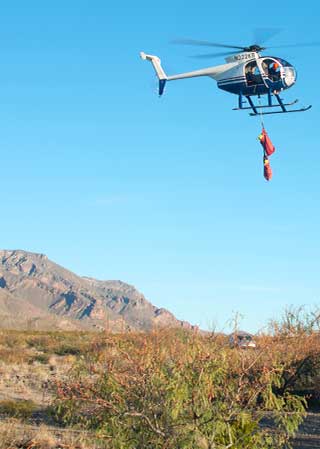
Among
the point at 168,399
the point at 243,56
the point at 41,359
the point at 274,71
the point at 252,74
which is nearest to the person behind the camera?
the point at 168,399

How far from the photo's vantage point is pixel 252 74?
2284 cm

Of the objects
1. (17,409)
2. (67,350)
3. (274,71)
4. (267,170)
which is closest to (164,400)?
(17,409)

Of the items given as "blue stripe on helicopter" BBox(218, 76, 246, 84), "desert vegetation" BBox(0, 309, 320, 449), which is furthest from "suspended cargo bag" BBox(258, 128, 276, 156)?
"desert vegetation" BBox(0, 309, 320, 449)

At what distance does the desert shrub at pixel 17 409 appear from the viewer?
16.9m

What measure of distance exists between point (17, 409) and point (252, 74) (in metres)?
12.9

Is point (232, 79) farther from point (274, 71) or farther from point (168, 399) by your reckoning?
point (168, 399)

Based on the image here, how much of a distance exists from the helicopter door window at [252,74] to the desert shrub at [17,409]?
1228 centimetres

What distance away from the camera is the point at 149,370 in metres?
8.46

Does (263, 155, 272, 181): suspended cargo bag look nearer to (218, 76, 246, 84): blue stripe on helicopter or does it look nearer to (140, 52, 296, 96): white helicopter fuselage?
(140, 52, 296, 96): white helicopter fuselage

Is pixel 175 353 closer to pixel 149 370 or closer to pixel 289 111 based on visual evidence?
pixel 149 370

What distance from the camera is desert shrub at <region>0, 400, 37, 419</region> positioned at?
16900 mm

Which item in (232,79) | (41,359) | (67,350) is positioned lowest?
(41,359)

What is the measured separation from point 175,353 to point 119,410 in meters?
1.50

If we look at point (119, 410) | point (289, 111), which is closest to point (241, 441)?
point (119, 410)
